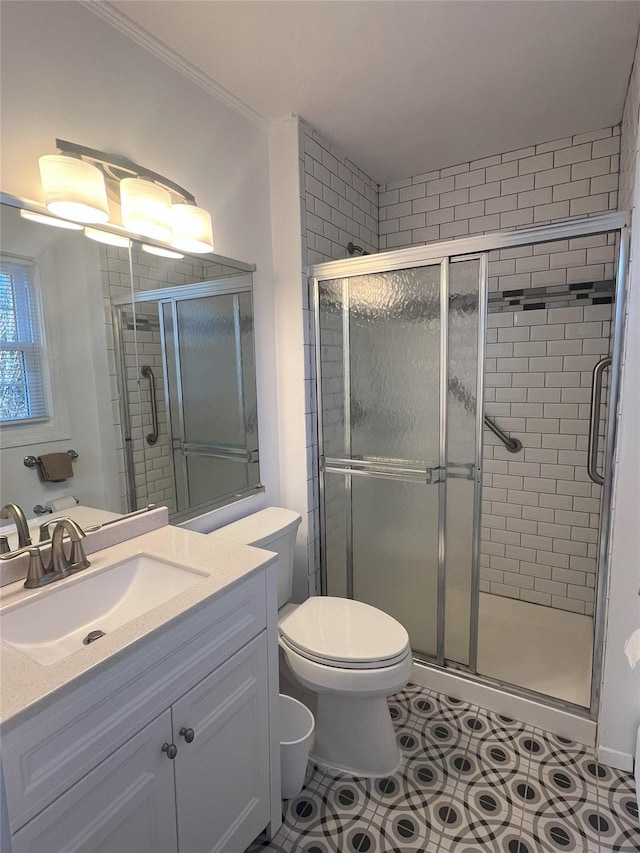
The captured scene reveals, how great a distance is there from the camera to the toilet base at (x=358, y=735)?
1648 millimetres

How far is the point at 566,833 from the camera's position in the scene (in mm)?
1432

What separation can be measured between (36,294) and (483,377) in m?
1.56

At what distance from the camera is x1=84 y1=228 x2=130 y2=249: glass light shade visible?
1.39 m

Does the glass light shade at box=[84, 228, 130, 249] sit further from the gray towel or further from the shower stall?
the shower stall

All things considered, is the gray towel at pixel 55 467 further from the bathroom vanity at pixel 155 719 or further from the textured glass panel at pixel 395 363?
the textured glass panel at pixel 395 363

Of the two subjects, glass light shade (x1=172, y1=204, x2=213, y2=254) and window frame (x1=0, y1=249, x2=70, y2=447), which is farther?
glass light shade (x1=172, y1=204, x2=213, y2=254)

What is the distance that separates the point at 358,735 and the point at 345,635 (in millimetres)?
349

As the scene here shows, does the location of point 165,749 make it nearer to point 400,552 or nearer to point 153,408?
point 153,408

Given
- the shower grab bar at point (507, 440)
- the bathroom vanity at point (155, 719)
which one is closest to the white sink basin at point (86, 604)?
the bathroom vanity at point (155, 719)

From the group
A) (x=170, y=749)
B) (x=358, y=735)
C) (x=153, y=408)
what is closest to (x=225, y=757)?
(x=170, y=749)

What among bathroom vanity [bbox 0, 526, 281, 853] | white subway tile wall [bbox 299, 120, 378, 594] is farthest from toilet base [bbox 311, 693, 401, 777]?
white subway tile wall [bbox 299, 120, 378, 594]

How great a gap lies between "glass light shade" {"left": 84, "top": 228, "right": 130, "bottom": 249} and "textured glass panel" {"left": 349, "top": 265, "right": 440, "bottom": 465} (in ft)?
3.35

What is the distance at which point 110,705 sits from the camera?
2.98 ft

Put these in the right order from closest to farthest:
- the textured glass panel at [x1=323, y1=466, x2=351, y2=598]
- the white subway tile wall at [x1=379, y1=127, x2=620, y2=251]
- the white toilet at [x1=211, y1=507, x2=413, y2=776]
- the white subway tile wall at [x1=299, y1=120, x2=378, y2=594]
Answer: the white toilet at [x1=211, y1=507, x2=413, y2=776], the white subway tile wall at [x1=299, y1=120, x2=378, y2=594], the white subway tile wall at [x1=379, y1=127, x2=620, y2=251], the textured glass panel at [x1=323, y1=466, x2=351, y2=598]
